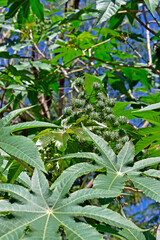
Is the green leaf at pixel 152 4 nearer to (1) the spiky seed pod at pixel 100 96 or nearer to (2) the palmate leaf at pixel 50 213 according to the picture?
(1) the spiky seed pod at pixel 100 96

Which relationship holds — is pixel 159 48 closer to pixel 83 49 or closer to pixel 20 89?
pixel 83 49

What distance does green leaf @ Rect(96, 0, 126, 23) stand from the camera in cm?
139

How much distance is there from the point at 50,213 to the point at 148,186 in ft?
0.93

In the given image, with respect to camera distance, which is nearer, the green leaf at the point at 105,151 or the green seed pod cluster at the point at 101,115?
the green leaf at the point at 105,151

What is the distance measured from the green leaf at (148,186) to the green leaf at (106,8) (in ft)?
2.57

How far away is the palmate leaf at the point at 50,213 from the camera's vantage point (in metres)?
0.73

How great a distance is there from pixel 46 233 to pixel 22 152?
0.76 feet

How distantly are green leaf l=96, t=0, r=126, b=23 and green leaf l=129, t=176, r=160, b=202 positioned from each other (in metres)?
0.78

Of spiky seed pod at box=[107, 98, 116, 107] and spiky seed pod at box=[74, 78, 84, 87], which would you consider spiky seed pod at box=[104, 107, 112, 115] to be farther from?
spiky seed pod at box=[74, 78, 84, 87]

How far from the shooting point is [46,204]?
0.84 m

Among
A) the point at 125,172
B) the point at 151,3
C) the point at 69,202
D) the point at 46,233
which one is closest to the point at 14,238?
the point at 46,233

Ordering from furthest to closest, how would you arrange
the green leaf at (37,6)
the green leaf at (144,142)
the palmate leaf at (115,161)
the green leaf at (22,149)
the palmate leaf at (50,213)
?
the green leaf at (37,6), the green leaf at (144,142), the palmate leaf at (115,161), the green leaf at (22,149), the palmate leaf at (50,213)

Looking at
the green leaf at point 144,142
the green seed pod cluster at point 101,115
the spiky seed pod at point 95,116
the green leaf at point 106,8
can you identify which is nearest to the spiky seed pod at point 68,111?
the green seed pod cluster at point 101,115

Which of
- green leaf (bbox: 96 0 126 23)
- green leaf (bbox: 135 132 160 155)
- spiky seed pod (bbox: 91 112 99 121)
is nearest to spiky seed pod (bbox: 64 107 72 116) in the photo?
spiky seed pod (bbox: 91 112 99 121)
